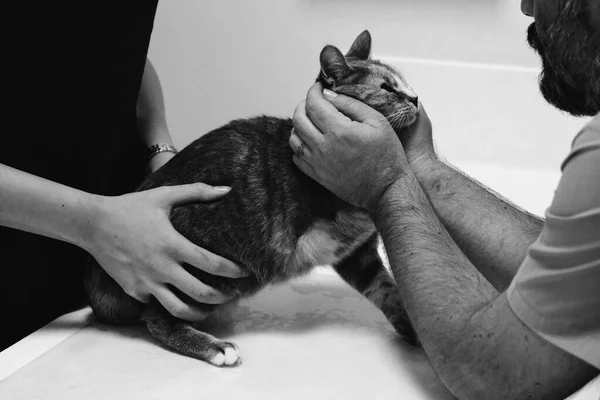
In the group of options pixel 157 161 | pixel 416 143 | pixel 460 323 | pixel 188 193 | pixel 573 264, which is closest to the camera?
pixel 573 264

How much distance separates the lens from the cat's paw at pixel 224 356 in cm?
98

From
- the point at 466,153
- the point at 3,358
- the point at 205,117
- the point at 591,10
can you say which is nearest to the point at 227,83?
the point at 205,117

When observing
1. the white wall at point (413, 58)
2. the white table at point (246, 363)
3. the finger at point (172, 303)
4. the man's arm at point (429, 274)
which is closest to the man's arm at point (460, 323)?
the man's arm at point (429, 274)

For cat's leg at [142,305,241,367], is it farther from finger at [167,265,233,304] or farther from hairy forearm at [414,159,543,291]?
hairy forearm at [414,159,543,291]

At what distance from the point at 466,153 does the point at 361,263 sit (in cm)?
83

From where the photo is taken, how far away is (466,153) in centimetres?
188

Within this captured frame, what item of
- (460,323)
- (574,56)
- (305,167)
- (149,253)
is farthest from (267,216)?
(574,56)

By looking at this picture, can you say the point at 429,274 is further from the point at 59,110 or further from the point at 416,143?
the point at 59,110

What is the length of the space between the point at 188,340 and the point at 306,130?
0.39 m

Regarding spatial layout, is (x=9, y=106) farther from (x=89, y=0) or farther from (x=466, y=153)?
(x=466, y=153)

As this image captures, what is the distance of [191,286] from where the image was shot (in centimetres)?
102

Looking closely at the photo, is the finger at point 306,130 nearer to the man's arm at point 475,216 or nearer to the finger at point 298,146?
the finger at point 298,146

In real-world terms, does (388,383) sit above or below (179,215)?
below

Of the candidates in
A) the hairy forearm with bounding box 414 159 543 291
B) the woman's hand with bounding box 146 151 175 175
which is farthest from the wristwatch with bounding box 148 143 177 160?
the hairy forearm with bounding box 414 159 543 291
